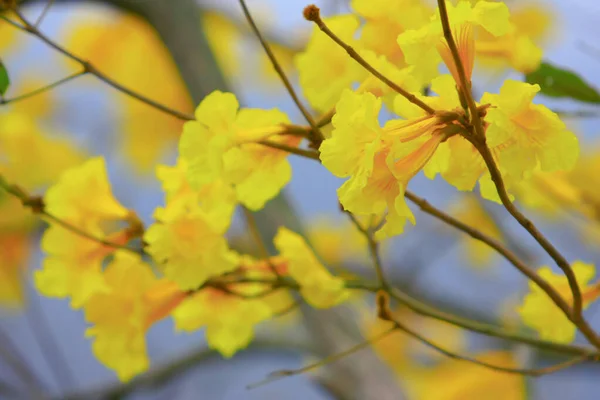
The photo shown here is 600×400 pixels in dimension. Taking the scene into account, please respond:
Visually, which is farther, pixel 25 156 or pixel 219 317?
pixel 25 156

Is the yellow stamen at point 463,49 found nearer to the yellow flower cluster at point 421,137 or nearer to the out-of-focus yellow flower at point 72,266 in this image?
the yellow flower cluster at point 421,137

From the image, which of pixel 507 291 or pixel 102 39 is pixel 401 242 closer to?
pixel 507 291

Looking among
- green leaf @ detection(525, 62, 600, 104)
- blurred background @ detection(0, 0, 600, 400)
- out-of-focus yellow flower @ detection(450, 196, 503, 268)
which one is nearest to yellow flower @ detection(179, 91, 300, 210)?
green leaf @ detection(525, 62, 600, 104)

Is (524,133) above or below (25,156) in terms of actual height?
below

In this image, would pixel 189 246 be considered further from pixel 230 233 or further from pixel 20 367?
pixel 230 233

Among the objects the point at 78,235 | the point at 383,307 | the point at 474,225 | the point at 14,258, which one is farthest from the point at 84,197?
the point at 14,258

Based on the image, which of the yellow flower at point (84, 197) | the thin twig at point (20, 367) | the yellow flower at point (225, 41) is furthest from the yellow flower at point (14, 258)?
the yellow flower at point (84, 197)
